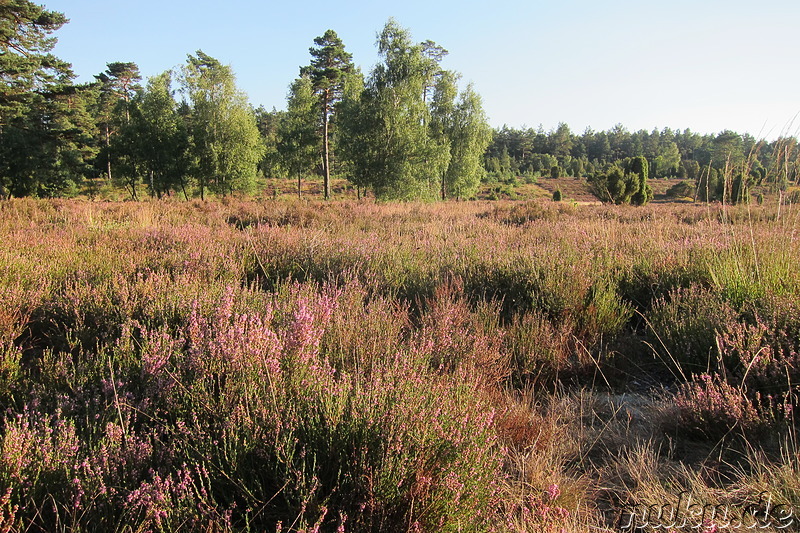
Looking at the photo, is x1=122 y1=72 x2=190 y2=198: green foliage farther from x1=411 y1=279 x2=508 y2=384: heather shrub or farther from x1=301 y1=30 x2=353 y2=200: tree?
x1=411 y1=279 x2=508 y2=384: heather shrub

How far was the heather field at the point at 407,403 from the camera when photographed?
5.39 feet

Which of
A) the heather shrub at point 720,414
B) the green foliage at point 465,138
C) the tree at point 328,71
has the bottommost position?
the heather shrub at point 720,414

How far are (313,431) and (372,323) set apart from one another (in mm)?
1357

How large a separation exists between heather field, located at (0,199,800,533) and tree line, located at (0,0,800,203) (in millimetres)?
23189

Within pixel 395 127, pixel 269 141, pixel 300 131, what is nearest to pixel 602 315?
pixel 395 127

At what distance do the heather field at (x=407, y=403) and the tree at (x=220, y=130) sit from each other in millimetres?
33563

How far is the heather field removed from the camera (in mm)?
1642

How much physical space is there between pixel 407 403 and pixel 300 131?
41.8 m

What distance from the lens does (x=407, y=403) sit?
6.11ft

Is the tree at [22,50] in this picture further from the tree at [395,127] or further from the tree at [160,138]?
the tree at [395,127]

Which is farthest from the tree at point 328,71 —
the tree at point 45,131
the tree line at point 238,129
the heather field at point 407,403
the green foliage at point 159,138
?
the heather field at point 407,403

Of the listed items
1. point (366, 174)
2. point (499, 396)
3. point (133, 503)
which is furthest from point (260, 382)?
point (366, 174)

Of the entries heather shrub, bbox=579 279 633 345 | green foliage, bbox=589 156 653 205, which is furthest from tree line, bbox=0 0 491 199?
heather shrub, bbox=579 279 633 345

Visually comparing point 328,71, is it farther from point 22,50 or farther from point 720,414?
point 720,414
